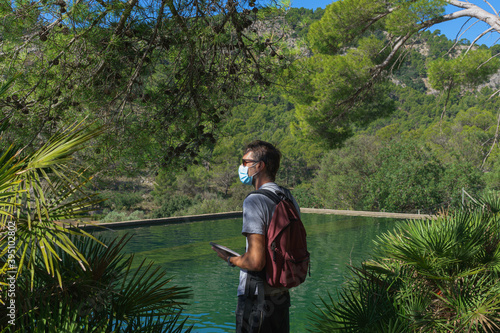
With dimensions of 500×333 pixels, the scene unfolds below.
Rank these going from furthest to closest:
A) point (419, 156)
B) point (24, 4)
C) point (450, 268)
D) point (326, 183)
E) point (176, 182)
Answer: point (176, 182)
point (326, 183)
point (419, 156)
point (450, 268)
point (24, 4)

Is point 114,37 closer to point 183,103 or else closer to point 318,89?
point 183,103

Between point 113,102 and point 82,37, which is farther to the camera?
point 113,102

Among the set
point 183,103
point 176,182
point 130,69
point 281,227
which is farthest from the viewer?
point 176,182

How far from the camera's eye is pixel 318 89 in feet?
33.3

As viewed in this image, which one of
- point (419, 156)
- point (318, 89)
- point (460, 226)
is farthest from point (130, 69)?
point (419, 156)

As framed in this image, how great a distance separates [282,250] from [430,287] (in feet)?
7.54

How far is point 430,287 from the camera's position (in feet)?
12.7

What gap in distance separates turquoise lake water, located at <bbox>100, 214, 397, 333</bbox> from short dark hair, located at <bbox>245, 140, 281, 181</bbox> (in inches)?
48.2

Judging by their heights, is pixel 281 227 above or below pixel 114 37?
below

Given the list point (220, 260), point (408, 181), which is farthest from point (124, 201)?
point (220, 260)

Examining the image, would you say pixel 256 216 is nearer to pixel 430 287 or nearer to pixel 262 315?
pixel 262 315

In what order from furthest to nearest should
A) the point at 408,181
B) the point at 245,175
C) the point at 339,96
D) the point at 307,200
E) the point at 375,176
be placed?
the point at 307,200, the point at 375,176, the point at 408,181, the point at 339,96, the point at 245,175

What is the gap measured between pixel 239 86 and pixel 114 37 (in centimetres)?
158

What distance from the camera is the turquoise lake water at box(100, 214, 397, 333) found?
5.61 metres
